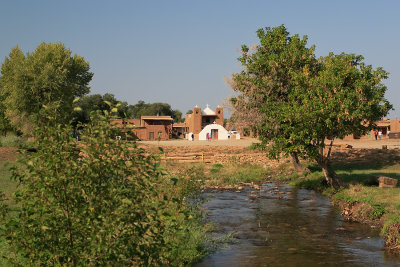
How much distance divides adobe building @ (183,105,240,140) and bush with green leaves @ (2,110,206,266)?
249 feet

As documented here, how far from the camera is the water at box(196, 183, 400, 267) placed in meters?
12.7

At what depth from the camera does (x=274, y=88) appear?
87.9 ft

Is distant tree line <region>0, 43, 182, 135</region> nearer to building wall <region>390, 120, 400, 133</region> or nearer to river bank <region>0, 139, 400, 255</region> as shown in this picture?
river bank <region>0, 139, 400, 255</region>

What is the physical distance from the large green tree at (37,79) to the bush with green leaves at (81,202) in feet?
155

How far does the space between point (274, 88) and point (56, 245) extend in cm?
2264

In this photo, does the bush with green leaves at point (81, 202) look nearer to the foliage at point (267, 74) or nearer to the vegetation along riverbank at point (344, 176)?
the vegetation along riverbank at point (344, 176)

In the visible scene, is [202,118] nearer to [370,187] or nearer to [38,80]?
[38,80]

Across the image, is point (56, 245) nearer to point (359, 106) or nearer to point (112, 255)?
point (112, 255)

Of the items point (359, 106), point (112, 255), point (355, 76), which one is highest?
point (355, 76)

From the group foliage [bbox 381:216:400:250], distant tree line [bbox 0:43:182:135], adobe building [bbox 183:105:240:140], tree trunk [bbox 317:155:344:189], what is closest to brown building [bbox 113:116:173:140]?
adobe building [bbox 183:105:240:140]

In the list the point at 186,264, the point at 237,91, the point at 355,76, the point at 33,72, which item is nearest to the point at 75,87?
the point at 33,72

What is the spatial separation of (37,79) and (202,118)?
45070mm

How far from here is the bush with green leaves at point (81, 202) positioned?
5504 millimetres

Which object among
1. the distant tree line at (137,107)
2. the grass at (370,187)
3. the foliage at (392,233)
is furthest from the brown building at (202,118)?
the foliage at (392,233)
